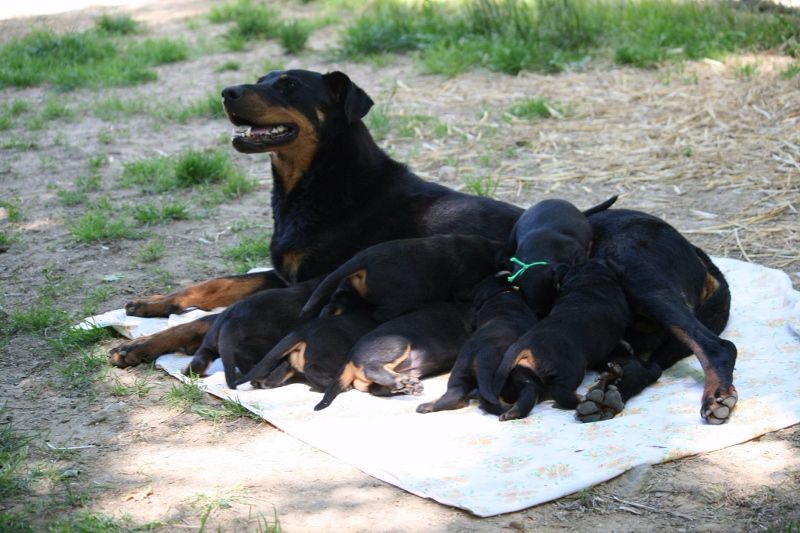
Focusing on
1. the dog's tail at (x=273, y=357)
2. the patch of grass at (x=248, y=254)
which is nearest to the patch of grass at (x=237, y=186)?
the patch of grass at (x=248, y=254)

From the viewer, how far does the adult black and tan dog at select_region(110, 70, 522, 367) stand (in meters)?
5.89

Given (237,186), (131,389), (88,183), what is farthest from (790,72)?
(131,389)

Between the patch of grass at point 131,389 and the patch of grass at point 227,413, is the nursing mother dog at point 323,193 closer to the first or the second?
the patch of grass at point 131,389

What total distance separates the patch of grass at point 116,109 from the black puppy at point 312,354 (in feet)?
20.6

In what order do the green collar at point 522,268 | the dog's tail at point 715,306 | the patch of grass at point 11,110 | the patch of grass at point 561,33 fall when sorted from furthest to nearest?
the patch of grass at point 561,33 < the patch of grass at point 11,110 < the dog's tail at point 715,306 < the green collar at point 522,268

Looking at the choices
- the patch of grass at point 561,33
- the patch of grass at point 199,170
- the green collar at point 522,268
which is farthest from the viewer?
the patch of grass at point 561,33

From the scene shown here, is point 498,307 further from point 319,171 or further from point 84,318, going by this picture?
point 84,318

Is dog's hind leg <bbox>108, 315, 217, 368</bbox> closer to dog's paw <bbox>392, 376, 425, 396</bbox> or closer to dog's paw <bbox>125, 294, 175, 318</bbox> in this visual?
dog's paw <bbox>125, 294, 175, 318</bbox>

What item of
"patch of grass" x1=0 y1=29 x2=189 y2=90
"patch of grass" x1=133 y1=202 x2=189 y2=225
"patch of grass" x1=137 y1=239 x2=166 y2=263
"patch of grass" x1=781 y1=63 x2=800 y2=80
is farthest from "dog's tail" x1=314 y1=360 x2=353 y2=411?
"patch of grass" x1=0 y1=29 x2=189 y2=90

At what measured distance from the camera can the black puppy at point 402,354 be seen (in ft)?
15.6

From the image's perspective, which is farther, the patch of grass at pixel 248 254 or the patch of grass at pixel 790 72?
the patch of grass at pixel 790 72

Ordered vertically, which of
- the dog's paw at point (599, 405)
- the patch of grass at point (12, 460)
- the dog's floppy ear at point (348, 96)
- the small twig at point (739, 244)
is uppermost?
the dog's floppy ear at point (348, 96)

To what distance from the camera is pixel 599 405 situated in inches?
175

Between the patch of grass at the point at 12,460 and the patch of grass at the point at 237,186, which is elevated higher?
the patch of grass at the point at 12,460
